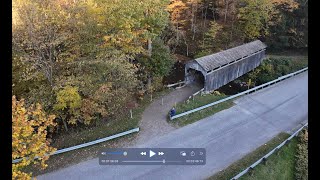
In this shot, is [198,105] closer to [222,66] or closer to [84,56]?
[222,66]

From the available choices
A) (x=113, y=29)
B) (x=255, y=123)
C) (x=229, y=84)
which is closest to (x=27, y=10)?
(x=113, y=29)

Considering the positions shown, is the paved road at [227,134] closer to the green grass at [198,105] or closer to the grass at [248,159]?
the grass at [248,159]

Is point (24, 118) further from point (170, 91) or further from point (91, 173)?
point (170, 91)

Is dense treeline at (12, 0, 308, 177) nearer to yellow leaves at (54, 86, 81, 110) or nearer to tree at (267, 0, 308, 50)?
yellow leaves at (54, 86, 81, 110)

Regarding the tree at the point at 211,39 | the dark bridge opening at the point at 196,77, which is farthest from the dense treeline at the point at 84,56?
the tree at the point at 211,39

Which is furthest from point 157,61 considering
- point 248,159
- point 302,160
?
point 302,160
